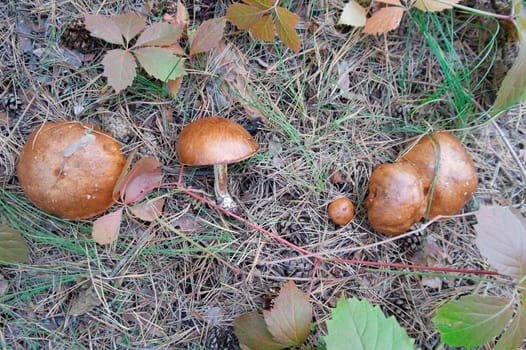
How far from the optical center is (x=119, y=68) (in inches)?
107

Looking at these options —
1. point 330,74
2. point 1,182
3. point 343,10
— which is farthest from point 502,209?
point 1,182

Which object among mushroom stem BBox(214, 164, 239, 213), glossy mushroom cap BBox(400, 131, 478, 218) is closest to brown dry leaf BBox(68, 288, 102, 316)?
mushroom stem BBox(214, 164, 239, 213)

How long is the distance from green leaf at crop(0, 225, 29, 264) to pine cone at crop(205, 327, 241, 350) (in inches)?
51.1

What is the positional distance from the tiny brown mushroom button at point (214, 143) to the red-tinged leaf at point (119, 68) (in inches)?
18.8

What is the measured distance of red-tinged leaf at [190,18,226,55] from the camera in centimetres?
279

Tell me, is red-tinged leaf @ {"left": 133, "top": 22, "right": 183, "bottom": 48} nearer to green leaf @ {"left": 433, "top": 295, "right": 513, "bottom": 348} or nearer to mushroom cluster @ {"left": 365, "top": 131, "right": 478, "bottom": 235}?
mushroom cluster @ {"left": 365, "top": 131, "right": 478, "bottom": 235}

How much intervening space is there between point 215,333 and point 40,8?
2447 mm

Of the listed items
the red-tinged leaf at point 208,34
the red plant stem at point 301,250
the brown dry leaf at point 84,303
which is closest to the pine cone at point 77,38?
the red-tinged leaf at point 208,34

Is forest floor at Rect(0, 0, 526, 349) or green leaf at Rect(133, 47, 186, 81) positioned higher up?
green leaf at Rect(133, 47, 186, 81)

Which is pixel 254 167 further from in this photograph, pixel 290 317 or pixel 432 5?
pixel 432 5

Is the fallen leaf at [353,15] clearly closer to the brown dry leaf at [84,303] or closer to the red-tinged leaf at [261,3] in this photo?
the red-tinged leaf at [261,3]

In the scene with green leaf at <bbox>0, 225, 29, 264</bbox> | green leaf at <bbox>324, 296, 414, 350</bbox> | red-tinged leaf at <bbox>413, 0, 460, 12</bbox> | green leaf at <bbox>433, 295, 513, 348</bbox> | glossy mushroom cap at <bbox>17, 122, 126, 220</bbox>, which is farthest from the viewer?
red-tinged leaf at <bbox>413, 0, 460, 12</bbox>

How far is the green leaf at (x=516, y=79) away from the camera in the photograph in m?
2.77

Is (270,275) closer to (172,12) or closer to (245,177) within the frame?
(245,177)
